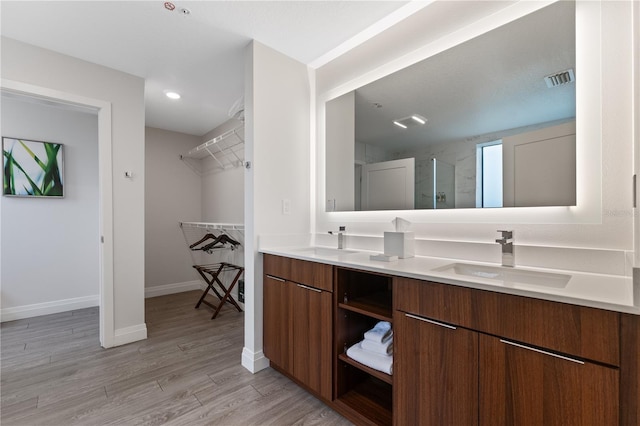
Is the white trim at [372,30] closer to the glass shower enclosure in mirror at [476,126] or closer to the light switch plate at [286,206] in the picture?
the glass shower enclosure in mirror at [476,126]

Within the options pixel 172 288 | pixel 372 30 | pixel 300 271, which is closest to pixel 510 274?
pixel 300 271

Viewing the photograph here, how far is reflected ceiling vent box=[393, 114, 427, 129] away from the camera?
1.80 m

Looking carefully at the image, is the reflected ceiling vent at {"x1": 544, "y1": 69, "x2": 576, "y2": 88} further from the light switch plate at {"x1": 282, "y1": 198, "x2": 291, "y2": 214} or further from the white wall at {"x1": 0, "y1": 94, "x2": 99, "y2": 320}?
the white wall at {"x1": 0, "y1": 94, "x2": 99, "y2": 320}

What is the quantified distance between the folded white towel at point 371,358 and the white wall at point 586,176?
67 centimetres

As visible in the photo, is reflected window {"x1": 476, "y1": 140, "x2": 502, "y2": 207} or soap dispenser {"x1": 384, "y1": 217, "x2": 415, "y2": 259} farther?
soap dispenser {"x1": 384, "y1": 217, "x2": 415, "y2": 259}

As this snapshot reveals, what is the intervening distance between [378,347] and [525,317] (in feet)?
2.45

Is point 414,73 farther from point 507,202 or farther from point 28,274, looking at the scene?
point 28,274

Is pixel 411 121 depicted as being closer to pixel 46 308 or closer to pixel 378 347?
pixel 378 347

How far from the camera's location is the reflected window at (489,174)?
1.47 m

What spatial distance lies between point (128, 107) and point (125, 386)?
2339 mm

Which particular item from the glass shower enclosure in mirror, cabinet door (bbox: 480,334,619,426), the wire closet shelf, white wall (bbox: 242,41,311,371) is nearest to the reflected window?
the glass shower enclosure in mirror

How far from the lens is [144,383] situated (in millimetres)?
1867

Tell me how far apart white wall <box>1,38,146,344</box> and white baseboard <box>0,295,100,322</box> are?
151cm

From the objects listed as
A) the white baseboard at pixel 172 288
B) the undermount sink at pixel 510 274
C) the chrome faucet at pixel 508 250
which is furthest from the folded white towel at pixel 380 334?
the white baseboard at pixel 172 288
